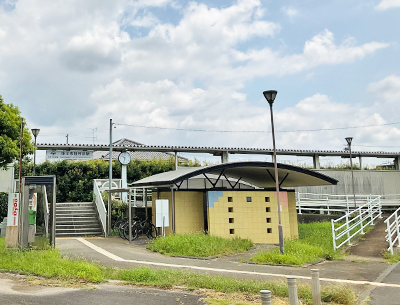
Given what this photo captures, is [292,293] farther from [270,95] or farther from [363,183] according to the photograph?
[363,183]

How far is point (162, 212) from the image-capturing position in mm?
15125

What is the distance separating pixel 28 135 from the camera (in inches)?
674

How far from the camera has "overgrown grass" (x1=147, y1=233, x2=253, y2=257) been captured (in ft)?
40.9

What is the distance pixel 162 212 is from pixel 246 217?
11.5ft

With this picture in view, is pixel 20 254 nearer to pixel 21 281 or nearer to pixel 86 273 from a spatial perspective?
pixel 21 281

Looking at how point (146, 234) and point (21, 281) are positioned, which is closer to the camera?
point (21, 281)

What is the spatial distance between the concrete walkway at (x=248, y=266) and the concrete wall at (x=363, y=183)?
1633cm

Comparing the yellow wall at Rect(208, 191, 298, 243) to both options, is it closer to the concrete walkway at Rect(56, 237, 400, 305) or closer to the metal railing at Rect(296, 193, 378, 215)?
the concrete walkway at Rect(56, 237, 400, 305)

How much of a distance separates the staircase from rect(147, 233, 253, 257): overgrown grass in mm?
5675

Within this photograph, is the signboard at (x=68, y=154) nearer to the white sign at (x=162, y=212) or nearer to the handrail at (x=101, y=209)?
the handrail at (x=101, y=209)

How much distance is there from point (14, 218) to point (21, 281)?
188 inches

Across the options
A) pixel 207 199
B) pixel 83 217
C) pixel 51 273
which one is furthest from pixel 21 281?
pixel 83 217

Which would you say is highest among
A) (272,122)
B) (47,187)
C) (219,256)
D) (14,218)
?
(272,122)

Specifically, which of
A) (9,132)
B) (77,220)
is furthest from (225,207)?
(9,132)
